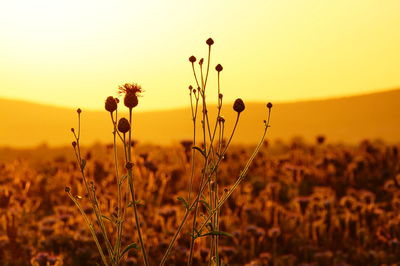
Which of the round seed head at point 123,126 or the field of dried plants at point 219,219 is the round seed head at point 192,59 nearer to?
the round seed head at point 123,126

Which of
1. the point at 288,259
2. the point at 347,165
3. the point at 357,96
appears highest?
the point at 357,96

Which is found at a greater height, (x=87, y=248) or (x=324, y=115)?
(x=324, y=115)

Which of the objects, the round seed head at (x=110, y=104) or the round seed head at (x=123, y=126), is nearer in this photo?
the round seed head at (x=123, y=126)

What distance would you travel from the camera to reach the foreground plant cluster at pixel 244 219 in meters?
7.60

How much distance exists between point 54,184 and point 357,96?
5610 centimetres

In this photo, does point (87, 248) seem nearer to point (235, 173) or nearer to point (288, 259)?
point (288, 259)

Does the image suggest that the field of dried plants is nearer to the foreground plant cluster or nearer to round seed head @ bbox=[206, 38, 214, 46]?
the foreground plant cluster

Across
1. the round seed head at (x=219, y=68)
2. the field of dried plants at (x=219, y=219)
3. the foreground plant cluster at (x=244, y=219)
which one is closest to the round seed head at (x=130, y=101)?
the round seed head at (x=219, y=68)

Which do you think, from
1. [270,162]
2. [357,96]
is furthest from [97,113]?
[270,162]

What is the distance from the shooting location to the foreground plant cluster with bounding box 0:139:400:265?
7598mm

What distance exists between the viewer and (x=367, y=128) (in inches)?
2122

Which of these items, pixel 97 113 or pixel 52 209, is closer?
pixel 52 209

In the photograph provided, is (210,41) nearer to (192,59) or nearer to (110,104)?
(192,59)

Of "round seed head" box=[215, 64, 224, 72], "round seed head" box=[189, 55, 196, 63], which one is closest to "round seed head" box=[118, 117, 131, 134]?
"round seed head" box=[189, 55, 196, 63]
